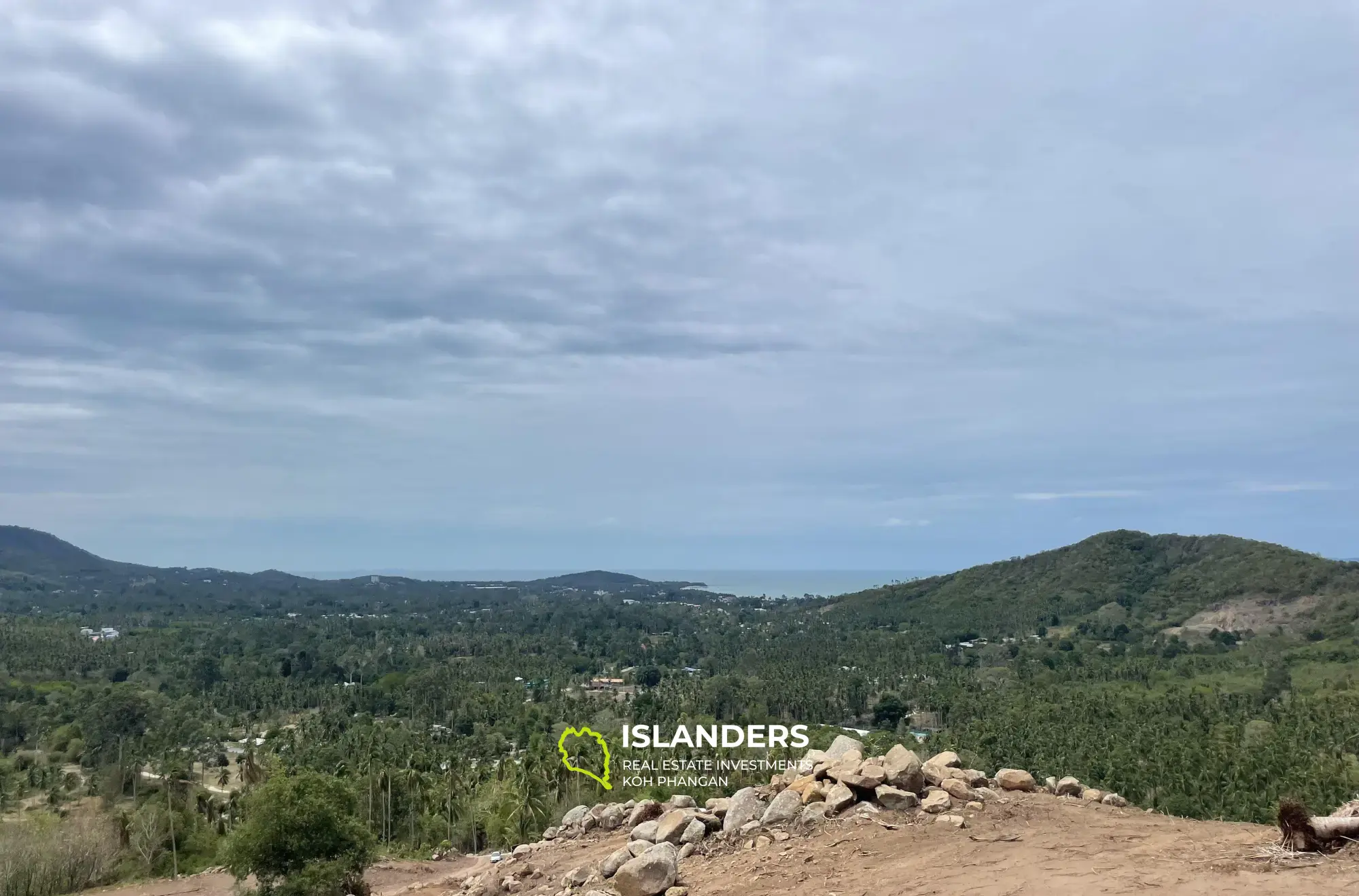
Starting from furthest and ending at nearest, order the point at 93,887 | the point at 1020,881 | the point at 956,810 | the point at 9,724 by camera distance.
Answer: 1. the point at 9,724
2. the point at 93,887
3. the point at 956,810
4. the point at 1020,881

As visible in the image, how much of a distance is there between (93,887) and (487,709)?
55.8m

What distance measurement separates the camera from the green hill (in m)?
136

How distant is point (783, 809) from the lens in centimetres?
1586

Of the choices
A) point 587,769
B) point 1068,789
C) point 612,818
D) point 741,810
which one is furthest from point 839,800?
point 587,769

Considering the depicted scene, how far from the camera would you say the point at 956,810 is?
15000 mm

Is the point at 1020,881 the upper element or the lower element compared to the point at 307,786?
upper

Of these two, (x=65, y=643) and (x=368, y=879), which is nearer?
(x=368, y=879)

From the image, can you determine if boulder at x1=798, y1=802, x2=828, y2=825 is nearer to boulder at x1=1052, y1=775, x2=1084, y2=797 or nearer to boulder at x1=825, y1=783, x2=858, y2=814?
boulder at x1=825, y1=783, x2=858, y2=814

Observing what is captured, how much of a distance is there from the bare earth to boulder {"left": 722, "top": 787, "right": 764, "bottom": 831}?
528 mm

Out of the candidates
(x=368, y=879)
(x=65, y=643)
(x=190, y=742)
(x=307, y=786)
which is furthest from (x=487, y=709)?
(x=65, y=643)

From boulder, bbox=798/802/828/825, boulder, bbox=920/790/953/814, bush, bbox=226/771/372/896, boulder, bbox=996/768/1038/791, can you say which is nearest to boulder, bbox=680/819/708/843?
boulder, bbox=798/802/828/825

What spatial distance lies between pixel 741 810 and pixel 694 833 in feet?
3.21

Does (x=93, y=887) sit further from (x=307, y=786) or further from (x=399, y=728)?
(x=399, y=728)

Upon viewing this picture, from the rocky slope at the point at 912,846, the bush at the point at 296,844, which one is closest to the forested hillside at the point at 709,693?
the bush at the point at 296,844
